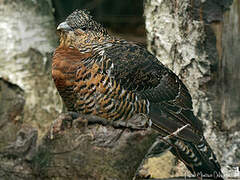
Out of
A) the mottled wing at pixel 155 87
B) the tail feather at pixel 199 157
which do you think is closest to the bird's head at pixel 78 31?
the mottled wing at pixel 155 87

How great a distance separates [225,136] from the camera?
4352 mm

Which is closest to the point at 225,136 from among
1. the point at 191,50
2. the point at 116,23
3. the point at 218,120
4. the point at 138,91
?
the point at 218,120

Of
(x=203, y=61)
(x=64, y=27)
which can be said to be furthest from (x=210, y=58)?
(x=64, y=27)

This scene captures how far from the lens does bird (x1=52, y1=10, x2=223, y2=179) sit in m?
3.44

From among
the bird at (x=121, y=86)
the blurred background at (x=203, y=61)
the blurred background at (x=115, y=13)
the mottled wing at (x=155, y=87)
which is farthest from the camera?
the blurred background at (x=115, y=13)

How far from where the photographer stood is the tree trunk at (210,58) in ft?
13.6

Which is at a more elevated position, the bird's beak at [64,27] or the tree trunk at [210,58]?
the bird's beak at [64,27]

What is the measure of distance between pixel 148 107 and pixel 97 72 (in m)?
0.59

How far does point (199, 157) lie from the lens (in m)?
3.86

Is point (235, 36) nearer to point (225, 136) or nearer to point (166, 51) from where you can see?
point (166, 51)

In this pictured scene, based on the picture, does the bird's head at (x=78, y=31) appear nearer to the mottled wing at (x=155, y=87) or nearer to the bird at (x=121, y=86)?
the bird at (x=121, y=86)

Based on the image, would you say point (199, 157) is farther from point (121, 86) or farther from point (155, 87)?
point (121, 86)

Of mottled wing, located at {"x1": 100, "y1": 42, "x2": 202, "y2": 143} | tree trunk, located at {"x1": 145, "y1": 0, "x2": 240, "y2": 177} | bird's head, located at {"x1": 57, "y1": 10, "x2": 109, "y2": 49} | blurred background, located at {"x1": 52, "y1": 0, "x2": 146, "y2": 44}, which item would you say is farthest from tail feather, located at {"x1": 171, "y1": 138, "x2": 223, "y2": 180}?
blurred background, located at {"x1": 52, "y1": 0, "x2": 146, "y2": 44}

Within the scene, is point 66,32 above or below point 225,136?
above
